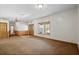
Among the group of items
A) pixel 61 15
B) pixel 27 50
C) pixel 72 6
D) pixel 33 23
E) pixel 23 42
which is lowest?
pixel 27 50

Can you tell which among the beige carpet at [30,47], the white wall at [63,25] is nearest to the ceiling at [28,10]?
the white wall at [63,25]

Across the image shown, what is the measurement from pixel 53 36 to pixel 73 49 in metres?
0.37

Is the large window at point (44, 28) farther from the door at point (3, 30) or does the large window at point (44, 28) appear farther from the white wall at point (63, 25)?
the door at point (3, 30)

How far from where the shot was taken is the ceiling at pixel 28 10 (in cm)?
193

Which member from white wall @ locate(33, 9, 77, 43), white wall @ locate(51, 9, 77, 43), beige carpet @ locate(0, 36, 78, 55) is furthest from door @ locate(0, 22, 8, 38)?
white wall @ locate(51, 9, 77, 43)

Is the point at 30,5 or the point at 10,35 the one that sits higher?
the point at 30,5


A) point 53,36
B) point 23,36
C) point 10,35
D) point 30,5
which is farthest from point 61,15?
point 10,35

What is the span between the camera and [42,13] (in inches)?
77.9

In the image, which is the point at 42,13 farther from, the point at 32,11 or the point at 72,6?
the point at 72,6

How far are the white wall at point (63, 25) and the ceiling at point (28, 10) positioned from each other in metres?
0.08

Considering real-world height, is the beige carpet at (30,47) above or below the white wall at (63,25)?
below

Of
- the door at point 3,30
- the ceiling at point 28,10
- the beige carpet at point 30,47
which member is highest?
the ceiling at point 28,10

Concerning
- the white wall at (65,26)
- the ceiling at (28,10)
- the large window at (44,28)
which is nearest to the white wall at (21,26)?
the ceiling at (28,10)
